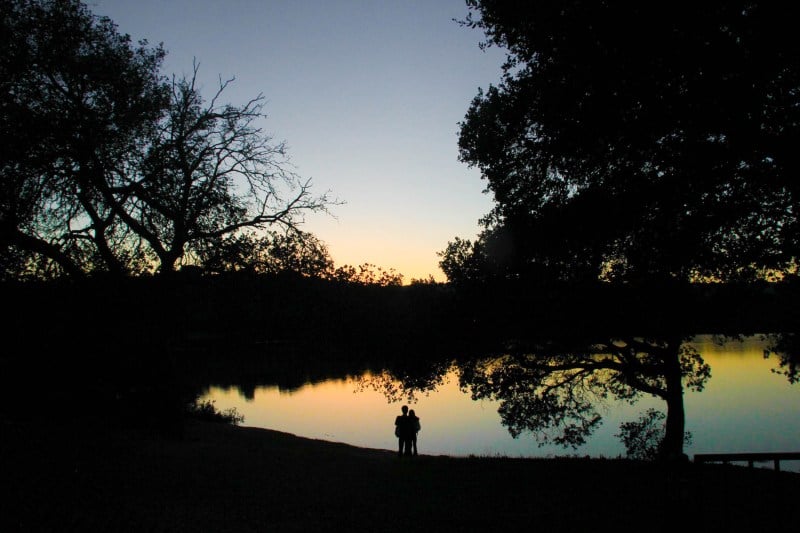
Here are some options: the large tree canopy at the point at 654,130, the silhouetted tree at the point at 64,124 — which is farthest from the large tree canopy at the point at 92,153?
the large tree canopy at the point at 654,130

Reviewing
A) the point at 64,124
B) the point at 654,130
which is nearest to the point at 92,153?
the point at 64,124

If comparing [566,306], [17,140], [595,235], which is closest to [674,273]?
[595,235]

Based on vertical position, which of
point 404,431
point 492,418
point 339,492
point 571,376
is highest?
point 571,376

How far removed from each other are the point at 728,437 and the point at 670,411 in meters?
17.5

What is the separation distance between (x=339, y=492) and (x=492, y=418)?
111 feet

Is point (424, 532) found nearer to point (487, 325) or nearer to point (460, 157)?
point (460, 157)

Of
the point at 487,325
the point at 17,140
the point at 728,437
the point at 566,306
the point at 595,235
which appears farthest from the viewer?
the point at 728,437

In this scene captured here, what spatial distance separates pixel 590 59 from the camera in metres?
8.88

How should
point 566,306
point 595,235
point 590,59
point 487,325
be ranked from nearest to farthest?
point 590,59 → point 595,235 → point 566,306 → point 487,325

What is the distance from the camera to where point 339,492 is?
11.4 meters

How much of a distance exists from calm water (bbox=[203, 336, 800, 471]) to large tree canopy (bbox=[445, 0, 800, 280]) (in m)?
13.9

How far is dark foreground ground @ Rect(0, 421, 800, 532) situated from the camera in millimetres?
7965

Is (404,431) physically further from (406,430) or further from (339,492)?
(339,492)

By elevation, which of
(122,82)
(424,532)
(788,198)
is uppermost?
(122,82)
